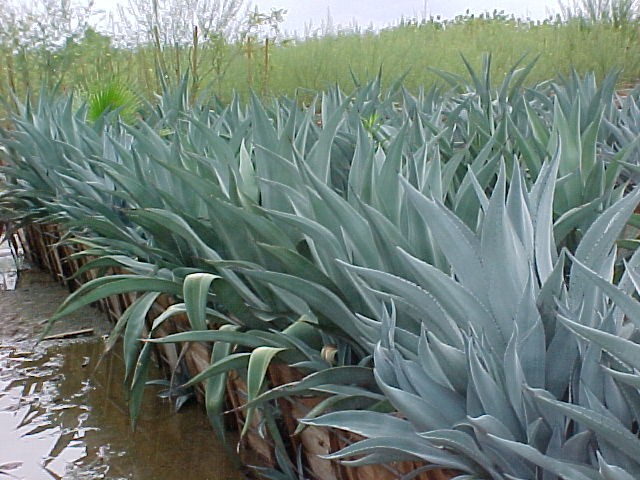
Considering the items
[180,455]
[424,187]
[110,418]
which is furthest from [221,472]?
[424,187]

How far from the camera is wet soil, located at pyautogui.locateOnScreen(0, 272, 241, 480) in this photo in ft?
5.59

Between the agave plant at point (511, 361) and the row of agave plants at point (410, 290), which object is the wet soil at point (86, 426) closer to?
the row of agave plants at point (410, 290)

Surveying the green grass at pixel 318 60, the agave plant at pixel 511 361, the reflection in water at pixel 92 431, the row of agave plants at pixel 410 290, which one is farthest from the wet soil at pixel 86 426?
the green grass at pixel 318 60

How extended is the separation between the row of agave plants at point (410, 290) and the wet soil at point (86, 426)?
0.64ft

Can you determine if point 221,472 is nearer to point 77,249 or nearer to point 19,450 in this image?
point 19,450

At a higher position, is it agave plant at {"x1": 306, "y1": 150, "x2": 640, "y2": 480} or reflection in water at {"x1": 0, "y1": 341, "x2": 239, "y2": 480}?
agave plant at {"x1": 306, "y1": 150, "x2": 640, "y2": 480}

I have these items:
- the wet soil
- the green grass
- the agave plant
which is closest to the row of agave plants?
the agave plant

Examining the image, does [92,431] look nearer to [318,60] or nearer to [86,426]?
[86,426]

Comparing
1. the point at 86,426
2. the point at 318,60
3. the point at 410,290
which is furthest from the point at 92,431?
the point at 318,60

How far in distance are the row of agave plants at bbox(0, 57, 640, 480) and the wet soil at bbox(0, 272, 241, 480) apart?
0.20 metres

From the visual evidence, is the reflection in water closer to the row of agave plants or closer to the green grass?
the row of agave plants

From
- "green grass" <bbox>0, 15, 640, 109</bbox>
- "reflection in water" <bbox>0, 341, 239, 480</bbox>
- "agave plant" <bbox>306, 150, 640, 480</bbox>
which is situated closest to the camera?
"agave plant" <bbox>306, 150, 640, 480</bbox>

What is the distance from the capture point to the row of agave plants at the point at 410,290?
905 mm

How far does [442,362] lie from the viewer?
102 cm
